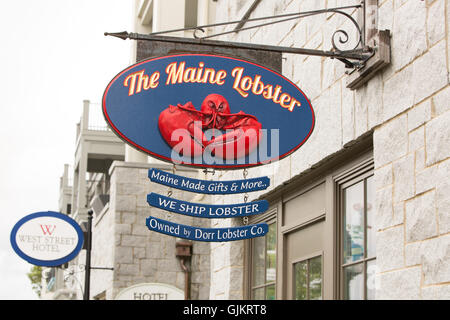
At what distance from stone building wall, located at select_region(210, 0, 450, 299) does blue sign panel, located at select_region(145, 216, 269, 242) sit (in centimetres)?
98

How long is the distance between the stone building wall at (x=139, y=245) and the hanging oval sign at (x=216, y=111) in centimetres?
870

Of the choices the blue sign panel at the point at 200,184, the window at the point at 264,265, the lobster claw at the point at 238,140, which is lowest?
the window at the point at 264,265

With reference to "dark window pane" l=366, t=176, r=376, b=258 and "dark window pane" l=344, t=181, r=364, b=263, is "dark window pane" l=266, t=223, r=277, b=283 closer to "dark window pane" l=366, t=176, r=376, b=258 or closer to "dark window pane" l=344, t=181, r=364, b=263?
"dark window pane" l=344, t=181, r=364, b=263

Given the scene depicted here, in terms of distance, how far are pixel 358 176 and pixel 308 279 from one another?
1464 millimetres

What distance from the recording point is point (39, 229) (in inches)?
599

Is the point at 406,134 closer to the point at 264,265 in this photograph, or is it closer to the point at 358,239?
the point at 358,239

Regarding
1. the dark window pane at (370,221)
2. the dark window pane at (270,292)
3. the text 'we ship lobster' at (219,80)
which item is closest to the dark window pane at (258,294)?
the dark window pane at (270,292)

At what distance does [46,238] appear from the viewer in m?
15.3

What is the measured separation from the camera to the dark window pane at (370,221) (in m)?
6.64

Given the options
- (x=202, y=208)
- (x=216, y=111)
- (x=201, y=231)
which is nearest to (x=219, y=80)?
(x=216, y=111)

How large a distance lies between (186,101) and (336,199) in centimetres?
164

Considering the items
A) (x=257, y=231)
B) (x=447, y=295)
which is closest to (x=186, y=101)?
(x=257, y=231)

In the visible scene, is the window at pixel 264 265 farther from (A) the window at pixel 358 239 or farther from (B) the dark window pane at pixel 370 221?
(B) the dark window pane at pixel 370 221

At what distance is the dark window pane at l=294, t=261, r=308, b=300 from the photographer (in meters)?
8.12
